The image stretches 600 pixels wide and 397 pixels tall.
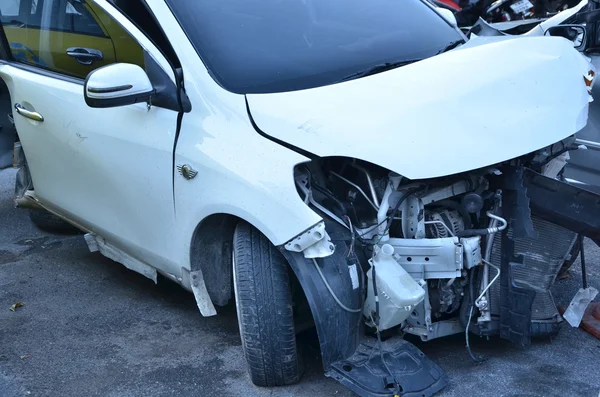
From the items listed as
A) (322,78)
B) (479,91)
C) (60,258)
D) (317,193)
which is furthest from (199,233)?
(60,258)

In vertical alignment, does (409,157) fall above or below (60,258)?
above

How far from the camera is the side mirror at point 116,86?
10.5ft

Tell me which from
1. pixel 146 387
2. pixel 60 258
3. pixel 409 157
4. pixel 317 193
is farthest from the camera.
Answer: pixel 60 258

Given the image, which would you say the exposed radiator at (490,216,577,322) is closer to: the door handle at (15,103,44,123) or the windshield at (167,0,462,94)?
the windshield at (167,0,462,94)

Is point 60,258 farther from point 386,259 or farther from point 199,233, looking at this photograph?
point 386,259

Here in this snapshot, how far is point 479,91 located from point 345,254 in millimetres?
840

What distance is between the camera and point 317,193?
121 inches

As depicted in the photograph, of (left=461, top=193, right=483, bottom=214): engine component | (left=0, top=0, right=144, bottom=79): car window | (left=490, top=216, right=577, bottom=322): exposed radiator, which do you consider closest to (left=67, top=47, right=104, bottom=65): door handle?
(left=0, top=0, right=144, bottom=79): car window

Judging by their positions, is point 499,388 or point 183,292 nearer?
point 499,388

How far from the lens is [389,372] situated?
9.83 feet

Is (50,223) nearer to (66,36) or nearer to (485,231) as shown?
(66,36)

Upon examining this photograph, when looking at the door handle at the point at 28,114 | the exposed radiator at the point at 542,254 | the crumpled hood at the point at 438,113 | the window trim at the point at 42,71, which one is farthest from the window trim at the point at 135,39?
the exposed radiator at the point at 542,254

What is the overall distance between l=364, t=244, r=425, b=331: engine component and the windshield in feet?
2.67

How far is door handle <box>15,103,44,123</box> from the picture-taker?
13.6ft
